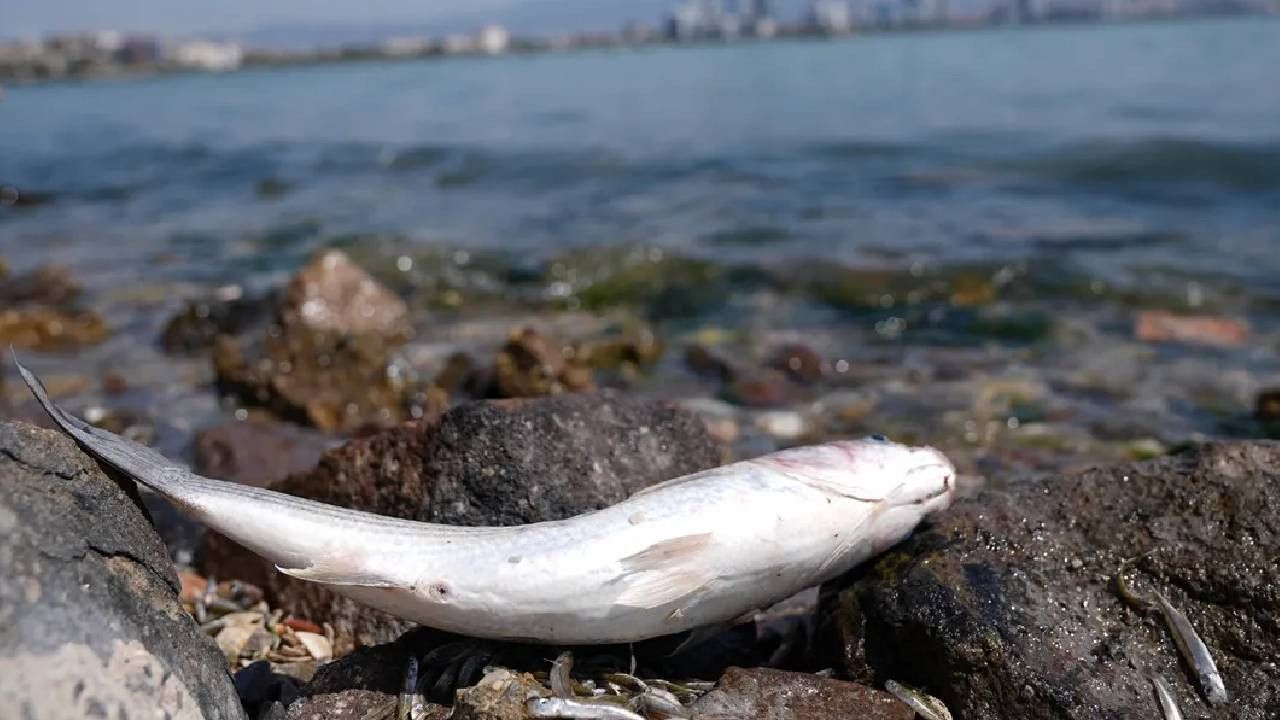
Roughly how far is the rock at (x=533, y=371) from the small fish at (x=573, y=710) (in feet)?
14.4

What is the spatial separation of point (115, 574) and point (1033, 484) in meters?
3.34

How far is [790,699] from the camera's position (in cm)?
352

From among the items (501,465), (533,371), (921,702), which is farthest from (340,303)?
(921,702)

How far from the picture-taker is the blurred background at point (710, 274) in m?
8.05

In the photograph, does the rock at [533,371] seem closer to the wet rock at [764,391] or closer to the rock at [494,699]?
the wet rock at [764,391]

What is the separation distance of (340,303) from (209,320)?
176 cm

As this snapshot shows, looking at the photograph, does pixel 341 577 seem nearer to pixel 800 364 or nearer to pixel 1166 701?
pixel 1166 701

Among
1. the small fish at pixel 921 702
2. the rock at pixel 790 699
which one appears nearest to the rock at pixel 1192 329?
the small fish at pixel 921 702

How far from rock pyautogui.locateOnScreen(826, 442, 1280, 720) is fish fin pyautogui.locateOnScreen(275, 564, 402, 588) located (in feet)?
5.59

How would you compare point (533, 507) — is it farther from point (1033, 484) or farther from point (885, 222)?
point (885, 222)

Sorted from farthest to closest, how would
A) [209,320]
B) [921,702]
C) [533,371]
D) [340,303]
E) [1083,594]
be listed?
[209,320]
[340,303]
[533,371]
[1083,594]
[921,702]

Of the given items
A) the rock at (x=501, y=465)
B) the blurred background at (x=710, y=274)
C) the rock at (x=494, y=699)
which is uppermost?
the rock at (x=501, y=465)

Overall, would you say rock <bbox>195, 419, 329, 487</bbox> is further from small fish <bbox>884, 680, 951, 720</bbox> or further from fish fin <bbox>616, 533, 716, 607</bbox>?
small fish <bbox>884, 680, 951, 720</bbox>

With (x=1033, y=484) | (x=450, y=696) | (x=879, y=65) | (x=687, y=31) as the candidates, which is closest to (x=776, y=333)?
(x=1033, y=484)
